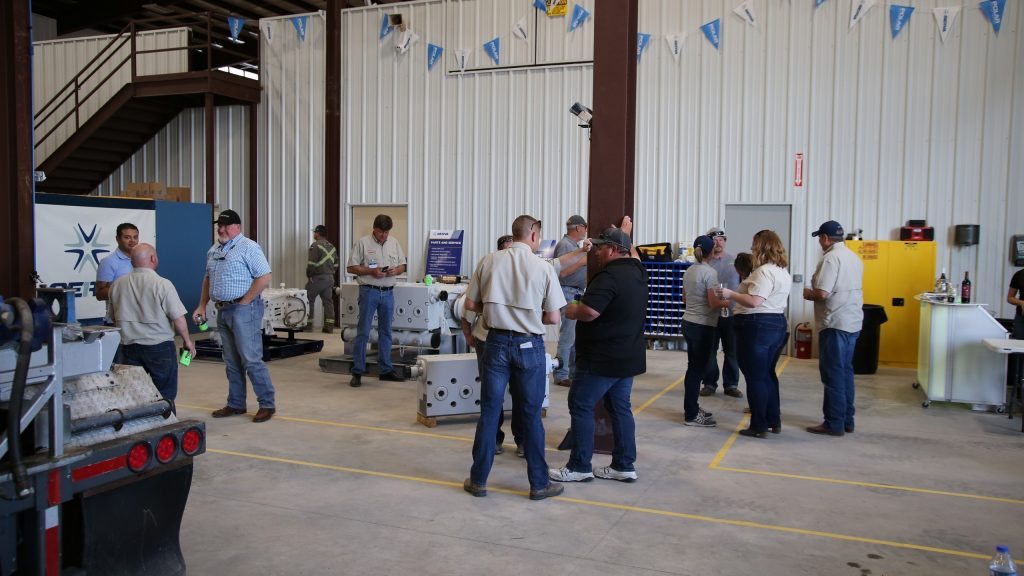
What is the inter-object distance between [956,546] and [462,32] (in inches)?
465

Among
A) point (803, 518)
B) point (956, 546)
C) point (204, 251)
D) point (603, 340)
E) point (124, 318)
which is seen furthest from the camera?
point (204, 251)

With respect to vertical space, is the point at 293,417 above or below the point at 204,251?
below

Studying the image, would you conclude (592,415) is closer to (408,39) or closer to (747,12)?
(747,12)

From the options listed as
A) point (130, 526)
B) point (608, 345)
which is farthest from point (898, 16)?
point (130, 526)

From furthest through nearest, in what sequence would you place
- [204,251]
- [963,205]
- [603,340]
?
[204,251], [963,205], [603,340]

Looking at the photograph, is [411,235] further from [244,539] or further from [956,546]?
[956,546]

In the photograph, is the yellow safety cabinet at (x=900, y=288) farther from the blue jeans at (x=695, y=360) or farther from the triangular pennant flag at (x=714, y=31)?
the blue jeans at (x=695, y=360)

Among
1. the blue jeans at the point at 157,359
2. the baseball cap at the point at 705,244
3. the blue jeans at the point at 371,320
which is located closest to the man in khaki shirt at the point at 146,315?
the blue jeans at the point at 157,359

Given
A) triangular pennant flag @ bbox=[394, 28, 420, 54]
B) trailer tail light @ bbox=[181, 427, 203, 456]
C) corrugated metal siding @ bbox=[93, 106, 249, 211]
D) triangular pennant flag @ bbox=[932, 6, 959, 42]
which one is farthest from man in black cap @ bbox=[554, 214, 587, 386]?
corrugated metal siding @ bbox=[93, 106, 249, 211]

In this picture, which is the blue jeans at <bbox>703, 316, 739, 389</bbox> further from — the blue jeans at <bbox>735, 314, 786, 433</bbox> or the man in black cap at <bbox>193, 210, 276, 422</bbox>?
the man in black cap at <bbox>193, 210, 276, 422</bbox>

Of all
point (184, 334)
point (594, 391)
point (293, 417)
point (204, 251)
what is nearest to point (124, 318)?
Answer: point (184, 334)

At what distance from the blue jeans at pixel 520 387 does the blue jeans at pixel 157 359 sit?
8.44ft

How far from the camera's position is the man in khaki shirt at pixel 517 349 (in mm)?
5062

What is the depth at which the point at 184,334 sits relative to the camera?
6.09m
